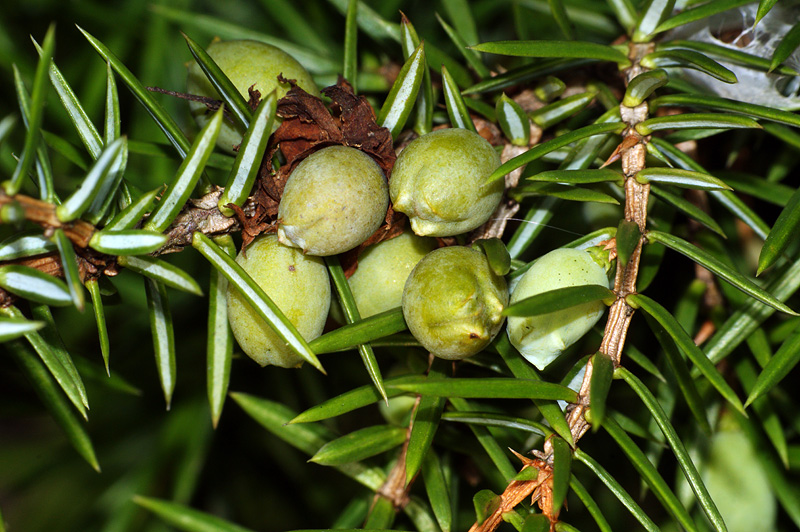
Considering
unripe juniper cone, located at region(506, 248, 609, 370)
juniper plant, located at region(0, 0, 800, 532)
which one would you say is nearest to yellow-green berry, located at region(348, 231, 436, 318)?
juniper plant, located at region(0, 0, 800, 532)

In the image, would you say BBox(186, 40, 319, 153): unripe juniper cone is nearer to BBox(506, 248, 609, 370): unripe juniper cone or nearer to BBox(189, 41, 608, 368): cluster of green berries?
BBox(189, 41, 608, 368): cluster of green berries

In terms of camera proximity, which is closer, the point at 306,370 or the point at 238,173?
the point at 238,173

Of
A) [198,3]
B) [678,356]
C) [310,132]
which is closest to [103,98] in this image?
[198,3]

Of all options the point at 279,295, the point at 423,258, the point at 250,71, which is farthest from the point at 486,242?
the point at 250,71

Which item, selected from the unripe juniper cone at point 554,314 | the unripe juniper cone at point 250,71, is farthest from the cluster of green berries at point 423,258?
the unripe juniper cone at point 250,71

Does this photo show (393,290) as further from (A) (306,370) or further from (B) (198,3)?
(B) (198,3)

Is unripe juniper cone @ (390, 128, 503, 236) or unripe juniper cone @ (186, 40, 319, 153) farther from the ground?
unripe juniper cone @ (186, 40, 319, 153)
